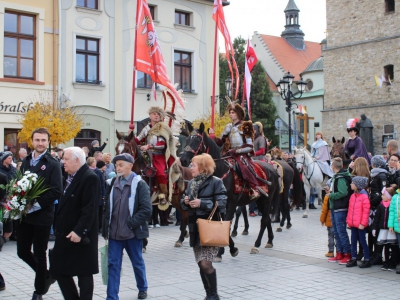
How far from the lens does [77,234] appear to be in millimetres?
5215

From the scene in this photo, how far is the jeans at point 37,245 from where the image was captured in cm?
636

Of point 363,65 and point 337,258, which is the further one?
point 363,65

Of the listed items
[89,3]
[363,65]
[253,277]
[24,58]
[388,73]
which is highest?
[89,3]

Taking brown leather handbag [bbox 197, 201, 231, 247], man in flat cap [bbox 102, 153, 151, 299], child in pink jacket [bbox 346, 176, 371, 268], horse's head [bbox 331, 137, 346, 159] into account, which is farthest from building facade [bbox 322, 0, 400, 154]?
man in flat cap [bbox 102, 153, 151, 299]

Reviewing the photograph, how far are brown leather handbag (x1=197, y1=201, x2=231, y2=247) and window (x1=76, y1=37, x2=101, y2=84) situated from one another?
1856cm

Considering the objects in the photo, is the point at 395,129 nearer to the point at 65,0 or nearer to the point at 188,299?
the point at 65,0

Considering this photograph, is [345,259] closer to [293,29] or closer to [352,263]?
[352,263]

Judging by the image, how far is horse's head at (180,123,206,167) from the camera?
898 centimetres

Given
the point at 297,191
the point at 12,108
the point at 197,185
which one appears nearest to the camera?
the point at 197,185

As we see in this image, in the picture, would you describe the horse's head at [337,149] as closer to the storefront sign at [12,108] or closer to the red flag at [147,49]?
the red flag at [147,49]

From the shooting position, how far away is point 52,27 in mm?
22734

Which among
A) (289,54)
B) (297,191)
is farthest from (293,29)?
(297,191)

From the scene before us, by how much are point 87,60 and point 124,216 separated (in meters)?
18.7

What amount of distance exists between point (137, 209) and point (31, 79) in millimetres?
17490
